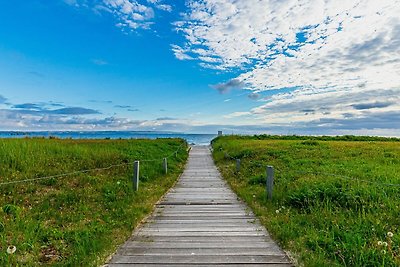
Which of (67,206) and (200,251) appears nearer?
(200,251)

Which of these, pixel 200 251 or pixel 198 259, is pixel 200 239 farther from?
pixel 198 259

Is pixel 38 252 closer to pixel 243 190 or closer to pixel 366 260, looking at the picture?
pixel 366 260

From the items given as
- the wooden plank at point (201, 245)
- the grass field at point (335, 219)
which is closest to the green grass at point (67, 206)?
the wooden plank at point (201, 245)

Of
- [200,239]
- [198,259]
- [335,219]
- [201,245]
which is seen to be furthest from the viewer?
[335,219]

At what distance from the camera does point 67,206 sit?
8.62 m

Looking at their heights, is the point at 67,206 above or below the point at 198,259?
above

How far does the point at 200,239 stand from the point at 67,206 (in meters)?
4.61

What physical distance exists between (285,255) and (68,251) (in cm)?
402

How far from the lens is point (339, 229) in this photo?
6.08 metres

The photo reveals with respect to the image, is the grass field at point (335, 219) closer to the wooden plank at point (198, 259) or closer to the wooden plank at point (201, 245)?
the wooden plank at point (201, 245)

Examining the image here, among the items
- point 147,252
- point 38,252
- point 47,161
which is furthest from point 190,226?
point 47,161

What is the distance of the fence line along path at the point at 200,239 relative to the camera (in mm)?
5086

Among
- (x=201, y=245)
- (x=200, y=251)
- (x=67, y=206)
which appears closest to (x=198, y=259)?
(x=200, y=251)

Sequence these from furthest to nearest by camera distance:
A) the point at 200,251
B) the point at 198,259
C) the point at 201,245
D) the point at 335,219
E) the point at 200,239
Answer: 1. the point at 335,219
2. the point at 200,239
3. the point at 201,245
4. the point at 200,251
5. the point at 198,259
